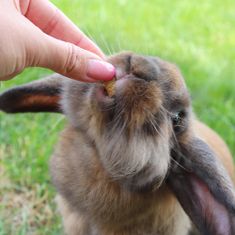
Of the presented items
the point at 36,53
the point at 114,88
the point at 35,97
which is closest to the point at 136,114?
the point at 114,88

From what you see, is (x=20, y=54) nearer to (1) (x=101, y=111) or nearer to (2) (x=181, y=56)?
(1) (x=101, y=111)

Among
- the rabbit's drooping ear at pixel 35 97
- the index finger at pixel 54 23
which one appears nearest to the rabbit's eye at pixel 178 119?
the index finger at pixel 54 23

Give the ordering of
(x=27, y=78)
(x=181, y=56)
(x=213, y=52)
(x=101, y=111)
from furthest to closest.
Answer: (x=213, y=52) < (x=181, y=56) < (x=27, y=78) < (x=101, y=111)

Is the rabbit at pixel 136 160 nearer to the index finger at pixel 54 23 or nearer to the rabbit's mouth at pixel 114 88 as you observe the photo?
the rabbit's mouth at pixel 114 88

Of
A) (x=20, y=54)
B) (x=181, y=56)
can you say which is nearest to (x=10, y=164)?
(x=20, y=54)

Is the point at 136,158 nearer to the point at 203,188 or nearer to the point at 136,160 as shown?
the point at 136,160

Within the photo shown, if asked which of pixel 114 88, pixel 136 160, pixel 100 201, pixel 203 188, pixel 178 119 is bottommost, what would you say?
pixel 100 201

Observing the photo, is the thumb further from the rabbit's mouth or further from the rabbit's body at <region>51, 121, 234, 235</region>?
the rabbit's body at <region>51, 121, 234, 235</region>
